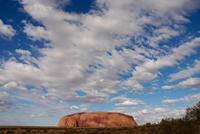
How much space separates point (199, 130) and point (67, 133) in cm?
2840

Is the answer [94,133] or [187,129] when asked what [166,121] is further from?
[94,133]

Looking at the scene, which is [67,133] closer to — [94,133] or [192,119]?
[94,133]

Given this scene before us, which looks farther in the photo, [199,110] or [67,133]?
[67,133]

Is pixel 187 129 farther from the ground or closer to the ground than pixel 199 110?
closer to the ground

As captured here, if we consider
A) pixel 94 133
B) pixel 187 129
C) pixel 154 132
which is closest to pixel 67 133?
pixel 94 133

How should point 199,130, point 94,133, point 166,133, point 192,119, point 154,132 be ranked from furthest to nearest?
point 94,133 → point 154,132 → point 166,133 → point 192,119 → point 199,130

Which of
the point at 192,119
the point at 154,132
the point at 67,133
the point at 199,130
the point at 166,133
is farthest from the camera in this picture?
the point at 67,133

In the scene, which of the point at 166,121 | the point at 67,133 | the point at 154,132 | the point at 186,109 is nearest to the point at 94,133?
the point at 67,133

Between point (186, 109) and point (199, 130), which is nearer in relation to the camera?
point (199, 130)

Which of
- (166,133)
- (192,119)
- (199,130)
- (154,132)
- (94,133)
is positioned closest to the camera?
(199,130)

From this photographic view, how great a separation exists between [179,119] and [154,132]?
7197 millimetres

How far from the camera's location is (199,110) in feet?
112

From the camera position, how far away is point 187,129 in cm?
3409

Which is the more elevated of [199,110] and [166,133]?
[199,110]
